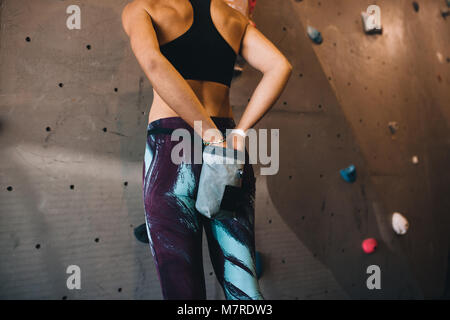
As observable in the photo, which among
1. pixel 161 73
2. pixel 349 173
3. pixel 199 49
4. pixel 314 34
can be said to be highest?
pixel 314 34

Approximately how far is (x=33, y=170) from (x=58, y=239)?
359 mm

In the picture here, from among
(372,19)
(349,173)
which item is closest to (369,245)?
(349,173)

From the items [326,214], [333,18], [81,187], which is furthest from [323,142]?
[81,187]

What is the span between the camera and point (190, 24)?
95 cm

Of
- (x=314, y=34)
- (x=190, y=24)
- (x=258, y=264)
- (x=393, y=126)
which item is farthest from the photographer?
(x=393, y=126)

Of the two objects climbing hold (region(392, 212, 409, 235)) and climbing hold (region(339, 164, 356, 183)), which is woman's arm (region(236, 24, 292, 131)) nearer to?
climbing hold (region(339, 164, 356, 183))

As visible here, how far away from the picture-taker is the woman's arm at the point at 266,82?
1014 mm

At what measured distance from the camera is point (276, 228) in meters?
1.97

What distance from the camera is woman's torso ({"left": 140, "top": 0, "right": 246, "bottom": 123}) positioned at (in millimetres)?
921

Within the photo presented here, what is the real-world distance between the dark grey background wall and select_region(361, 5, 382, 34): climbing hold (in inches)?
2.5

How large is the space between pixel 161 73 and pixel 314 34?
1.65 meters

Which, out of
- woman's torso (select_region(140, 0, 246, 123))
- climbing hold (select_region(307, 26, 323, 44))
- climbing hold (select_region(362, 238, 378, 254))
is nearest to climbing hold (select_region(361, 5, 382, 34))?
climbing hold (select_region(307, 26, 323, 44))

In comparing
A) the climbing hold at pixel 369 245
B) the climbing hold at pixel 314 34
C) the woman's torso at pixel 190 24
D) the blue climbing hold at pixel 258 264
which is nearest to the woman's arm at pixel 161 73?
the woman's torso at pixel 190 24

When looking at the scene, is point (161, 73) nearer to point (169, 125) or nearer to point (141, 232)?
point (169, 125)
